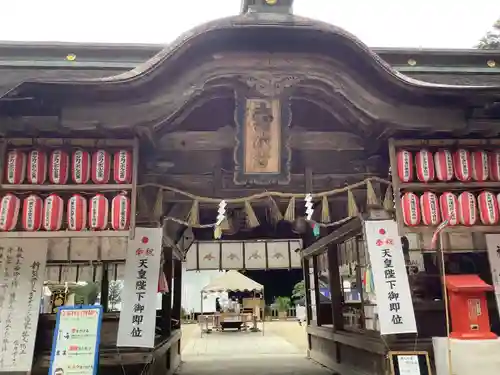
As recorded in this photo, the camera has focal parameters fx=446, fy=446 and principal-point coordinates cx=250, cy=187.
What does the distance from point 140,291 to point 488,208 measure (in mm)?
4682

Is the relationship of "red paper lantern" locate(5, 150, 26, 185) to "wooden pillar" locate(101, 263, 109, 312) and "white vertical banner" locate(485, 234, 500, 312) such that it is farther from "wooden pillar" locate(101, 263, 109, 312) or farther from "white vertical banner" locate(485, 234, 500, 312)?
"white vertical banner" locate(485, 234, 500, 312)

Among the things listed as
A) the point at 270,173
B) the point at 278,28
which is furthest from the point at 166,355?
the point at 278,28

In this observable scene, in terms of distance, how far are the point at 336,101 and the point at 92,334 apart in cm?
416

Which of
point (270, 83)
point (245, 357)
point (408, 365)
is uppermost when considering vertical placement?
point (270, 83)

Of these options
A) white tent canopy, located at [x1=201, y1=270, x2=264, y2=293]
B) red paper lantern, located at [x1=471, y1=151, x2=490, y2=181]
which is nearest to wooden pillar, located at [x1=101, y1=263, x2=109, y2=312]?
red paper lantern, located at [x1=471, y1=151, x2=490, y2=181]

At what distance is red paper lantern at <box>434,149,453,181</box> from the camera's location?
580 centimetres

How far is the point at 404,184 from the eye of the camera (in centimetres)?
571

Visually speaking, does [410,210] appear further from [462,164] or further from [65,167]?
[65,167]

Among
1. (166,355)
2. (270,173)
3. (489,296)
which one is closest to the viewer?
(270,173)

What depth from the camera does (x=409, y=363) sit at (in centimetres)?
540

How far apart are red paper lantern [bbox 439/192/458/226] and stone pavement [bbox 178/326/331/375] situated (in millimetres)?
5438

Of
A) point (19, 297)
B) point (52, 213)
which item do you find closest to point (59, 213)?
point (52, 213)

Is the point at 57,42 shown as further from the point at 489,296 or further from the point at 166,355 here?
the point at 489,296

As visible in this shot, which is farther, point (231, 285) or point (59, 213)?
point (231, 285)
